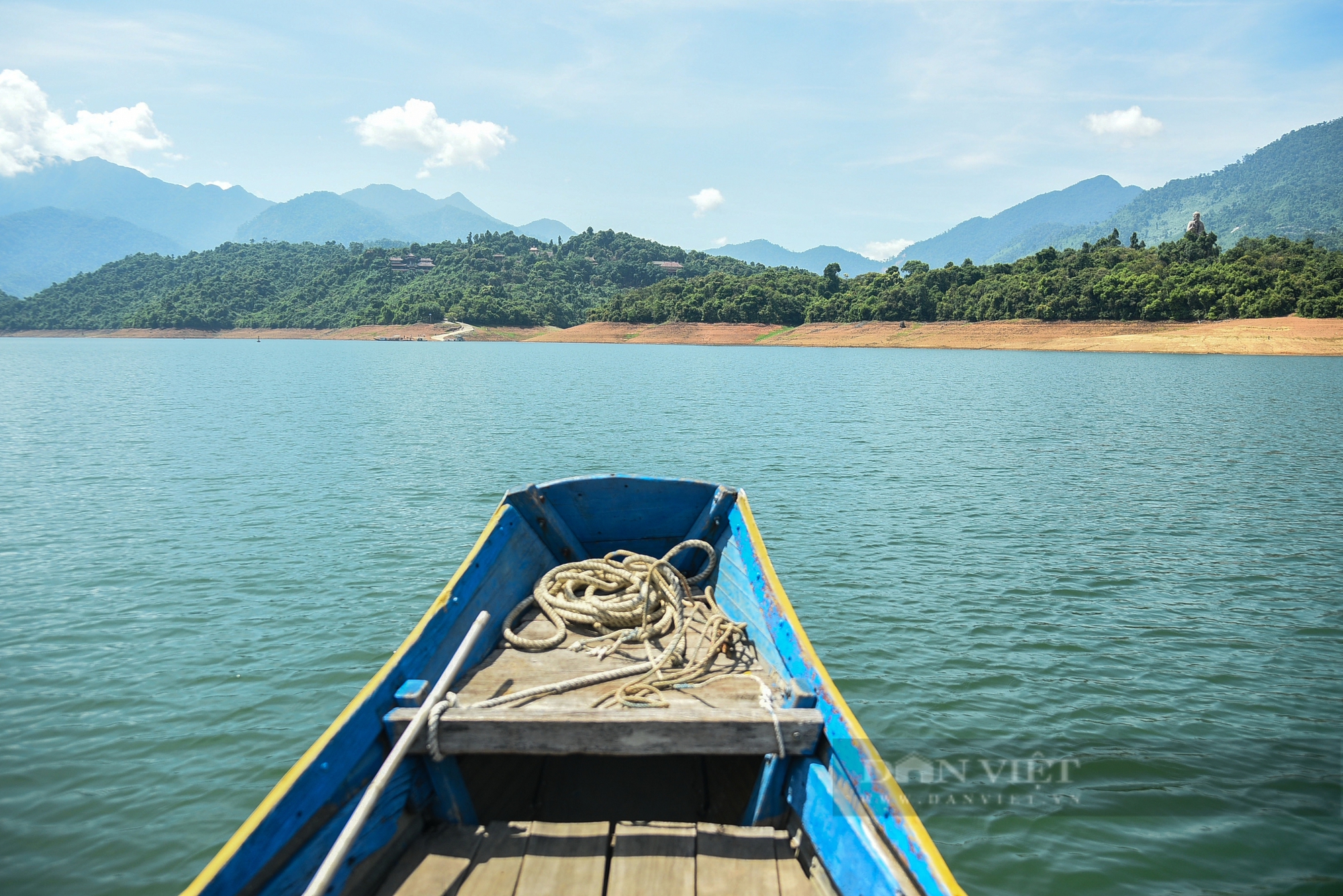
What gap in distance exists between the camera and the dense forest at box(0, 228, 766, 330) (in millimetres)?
126250

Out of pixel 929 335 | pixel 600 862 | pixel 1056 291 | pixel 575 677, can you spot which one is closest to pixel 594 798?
pixel 575 677

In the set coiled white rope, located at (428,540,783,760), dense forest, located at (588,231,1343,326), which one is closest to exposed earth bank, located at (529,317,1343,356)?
dense forest, located at (588,231,1343,326)

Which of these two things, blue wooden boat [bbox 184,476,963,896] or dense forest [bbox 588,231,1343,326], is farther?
dense forest [bbox 588,231,1343,326]

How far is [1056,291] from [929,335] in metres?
13.7

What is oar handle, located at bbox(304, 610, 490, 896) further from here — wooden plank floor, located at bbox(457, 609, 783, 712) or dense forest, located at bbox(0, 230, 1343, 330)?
dense forest, located at bbox(0, 230, 1343, 330)

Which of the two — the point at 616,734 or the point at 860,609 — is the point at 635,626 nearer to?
the point at 616,734

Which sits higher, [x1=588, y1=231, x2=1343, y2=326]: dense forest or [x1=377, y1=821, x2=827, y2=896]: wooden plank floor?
[x1=588, y1=231, x2=1343, y2=326]: dense forest

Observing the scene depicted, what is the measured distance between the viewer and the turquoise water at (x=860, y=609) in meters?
4.99

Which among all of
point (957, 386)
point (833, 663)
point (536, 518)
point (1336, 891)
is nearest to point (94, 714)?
point (536, 518)

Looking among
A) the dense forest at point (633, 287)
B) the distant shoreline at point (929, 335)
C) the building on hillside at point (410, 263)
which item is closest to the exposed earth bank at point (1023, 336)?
the distant shoreline at point (929, 335)

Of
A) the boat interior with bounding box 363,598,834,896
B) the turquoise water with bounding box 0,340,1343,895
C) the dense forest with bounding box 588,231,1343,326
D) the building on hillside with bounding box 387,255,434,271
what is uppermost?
the building on hillside with bounding box 387,255,434,271

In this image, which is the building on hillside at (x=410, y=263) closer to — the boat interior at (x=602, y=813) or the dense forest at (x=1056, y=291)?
the dense forest at (x=1056, y=291)

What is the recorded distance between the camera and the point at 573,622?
5277 millimetres

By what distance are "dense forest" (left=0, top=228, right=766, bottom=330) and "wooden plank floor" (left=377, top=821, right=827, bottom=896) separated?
121 m
